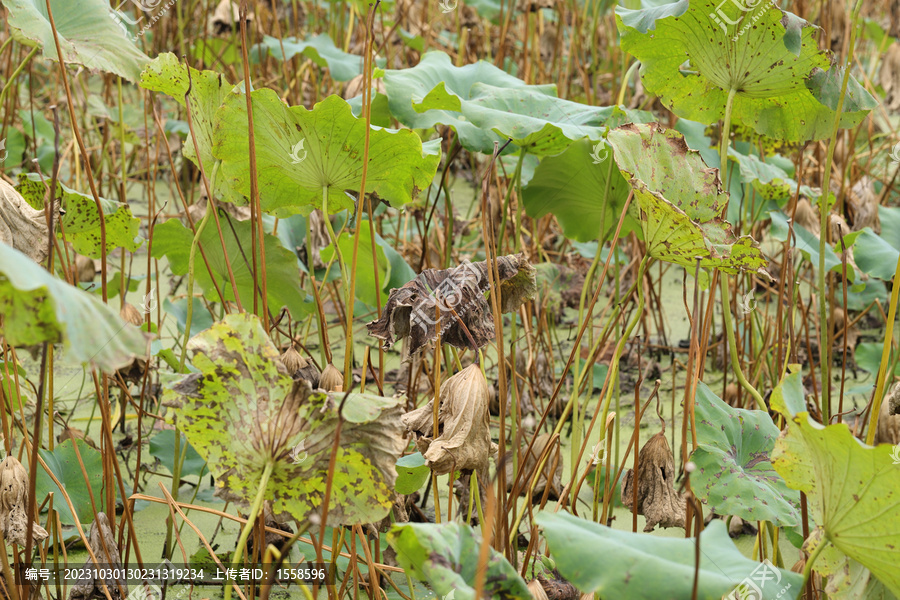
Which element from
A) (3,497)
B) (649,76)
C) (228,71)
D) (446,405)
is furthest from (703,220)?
(228,71)

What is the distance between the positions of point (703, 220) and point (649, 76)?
277mm

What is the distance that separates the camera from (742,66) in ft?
3.11

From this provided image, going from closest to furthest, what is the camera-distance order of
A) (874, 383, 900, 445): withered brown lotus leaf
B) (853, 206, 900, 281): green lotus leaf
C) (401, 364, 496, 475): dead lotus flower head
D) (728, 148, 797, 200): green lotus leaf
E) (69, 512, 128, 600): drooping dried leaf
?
(401, 364, 496, 475): dead lotus flower head
(69, 512, 128, 600): drooping dried leaf
(874, 383, 900, 445): withered brown lotus leaf
(853, 206, 900, 281): green lotus leaf
(728, 148, 797, 200): green lotus leaf

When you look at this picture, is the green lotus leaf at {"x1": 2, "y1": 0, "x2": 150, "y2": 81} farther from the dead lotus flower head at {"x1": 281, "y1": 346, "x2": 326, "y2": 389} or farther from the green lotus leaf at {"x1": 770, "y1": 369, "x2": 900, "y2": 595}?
the green lotus leaf at {"x1": 770, "y1": 369, "x2": 900, "y2": 595}

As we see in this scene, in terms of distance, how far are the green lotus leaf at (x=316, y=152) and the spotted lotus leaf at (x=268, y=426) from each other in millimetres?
298

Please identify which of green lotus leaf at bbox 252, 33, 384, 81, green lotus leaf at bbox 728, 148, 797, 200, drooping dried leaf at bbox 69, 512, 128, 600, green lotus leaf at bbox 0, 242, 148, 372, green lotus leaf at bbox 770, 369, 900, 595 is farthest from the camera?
green lotus leaf at bbox 252, 33, 384, 81

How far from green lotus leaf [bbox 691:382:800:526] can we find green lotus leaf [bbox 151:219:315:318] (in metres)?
0.66

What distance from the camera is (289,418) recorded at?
2.07 feet

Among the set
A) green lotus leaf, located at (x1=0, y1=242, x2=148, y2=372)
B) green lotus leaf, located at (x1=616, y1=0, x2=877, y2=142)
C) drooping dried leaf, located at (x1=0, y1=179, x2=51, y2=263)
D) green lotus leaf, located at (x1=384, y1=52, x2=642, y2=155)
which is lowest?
drooping dried leaf, located at (x1=0, y1=179, x2=51, y2=263)

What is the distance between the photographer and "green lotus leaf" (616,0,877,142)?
0.89 meters

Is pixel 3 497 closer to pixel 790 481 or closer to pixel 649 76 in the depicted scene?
pixel 790 481

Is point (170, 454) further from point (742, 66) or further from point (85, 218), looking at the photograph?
point (742, 66)

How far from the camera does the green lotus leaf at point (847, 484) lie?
0.56 meters

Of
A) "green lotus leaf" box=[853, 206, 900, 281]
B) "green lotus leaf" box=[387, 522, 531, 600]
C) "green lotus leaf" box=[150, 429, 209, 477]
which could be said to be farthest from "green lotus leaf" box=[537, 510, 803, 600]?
"green lotus leaf" box=[853, 206, 900, 281]
